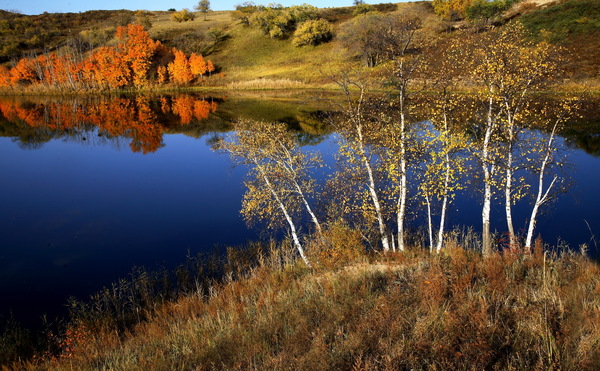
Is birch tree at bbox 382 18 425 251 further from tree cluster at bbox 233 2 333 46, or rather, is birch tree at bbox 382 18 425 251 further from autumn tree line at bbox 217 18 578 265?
tree cluster at bbox 233 2 333 46

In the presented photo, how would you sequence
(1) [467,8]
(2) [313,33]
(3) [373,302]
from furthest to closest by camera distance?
(2) [313,33], (1) [467,8], (3) [373,302]

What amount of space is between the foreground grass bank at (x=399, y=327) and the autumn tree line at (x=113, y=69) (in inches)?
3441

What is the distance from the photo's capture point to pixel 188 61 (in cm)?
9769

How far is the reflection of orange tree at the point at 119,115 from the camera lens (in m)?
51.8

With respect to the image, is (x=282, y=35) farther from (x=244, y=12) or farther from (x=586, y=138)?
(x=586, y=138)

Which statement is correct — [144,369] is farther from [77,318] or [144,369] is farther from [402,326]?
[77,318]

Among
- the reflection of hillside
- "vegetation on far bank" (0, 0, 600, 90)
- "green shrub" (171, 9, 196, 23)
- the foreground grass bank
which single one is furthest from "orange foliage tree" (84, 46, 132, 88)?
the foreground grass bank

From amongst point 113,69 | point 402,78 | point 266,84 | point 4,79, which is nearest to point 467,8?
point 266,84

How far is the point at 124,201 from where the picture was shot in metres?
Answer: 29.0

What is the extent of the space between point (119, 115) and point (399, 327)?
63.5 metres

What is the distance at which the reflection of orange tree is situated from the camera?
51844 millimetres

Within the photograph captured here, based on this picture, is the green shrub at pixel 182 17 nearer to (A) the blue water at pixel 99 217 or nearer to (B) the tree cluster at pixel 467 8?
(B) the tree cluster at pixel 467 8

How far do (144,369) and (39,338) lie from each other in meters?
7.45

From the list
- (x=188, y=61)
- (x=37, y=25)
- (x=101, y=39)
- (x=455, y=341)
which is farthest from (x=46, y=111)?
(x=37, y=25)
